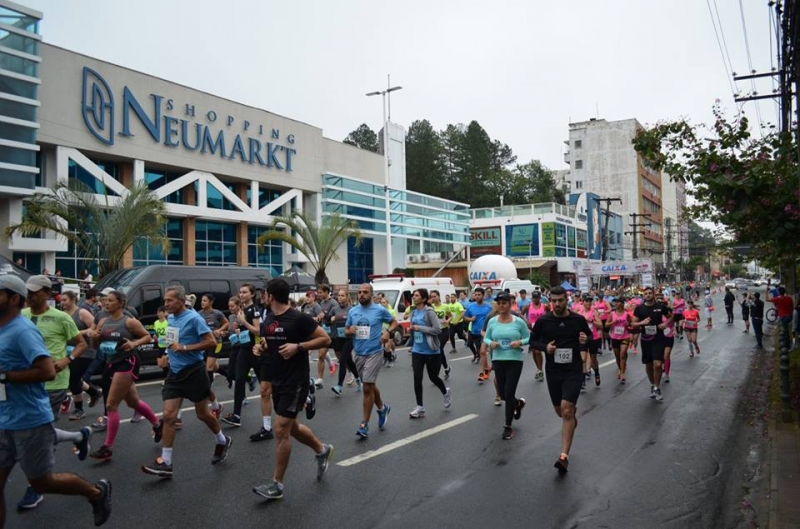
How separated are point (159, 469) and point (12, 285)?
2.56 m

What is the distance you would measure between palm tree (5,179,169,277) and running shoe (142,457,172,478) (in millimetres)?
15994

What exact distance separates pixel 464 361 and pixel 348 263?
24741mm

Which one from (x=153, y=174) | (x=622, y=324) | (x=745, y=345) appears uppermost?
(x=153, y=174)

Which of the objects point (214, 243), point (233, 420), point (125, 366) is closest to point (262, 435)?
point (233, 420)

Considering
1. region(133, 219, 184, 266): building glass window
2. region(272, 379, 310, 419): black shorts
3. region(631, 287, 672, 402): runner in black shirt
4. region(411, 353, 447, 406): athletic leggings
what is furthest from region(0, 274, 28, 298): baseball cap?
region(133, 219, 184, 266): building glass window

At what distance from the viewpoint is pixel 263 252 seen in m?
34.6

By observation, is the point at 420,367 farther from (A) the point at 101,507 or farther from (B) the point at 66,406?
(B) the point at 66,406

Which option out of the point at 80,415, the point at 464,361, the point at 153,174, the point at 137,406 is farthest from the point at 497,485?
the point at 153,174

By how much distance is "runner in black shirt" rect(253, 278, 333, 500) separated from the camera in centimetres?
534

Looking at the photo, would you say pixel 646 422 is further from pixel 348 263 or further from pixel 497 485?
pixel 348 263

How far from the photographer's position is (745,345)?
2028 centimetres

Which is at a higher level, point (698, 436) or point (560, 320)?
point (560, 320)

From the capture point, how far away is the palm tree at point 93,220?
20047 millimetres

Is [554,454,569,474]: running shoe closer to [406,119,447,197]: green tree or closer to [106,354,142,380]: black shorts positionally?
[106,354,142,380]: black shorts
